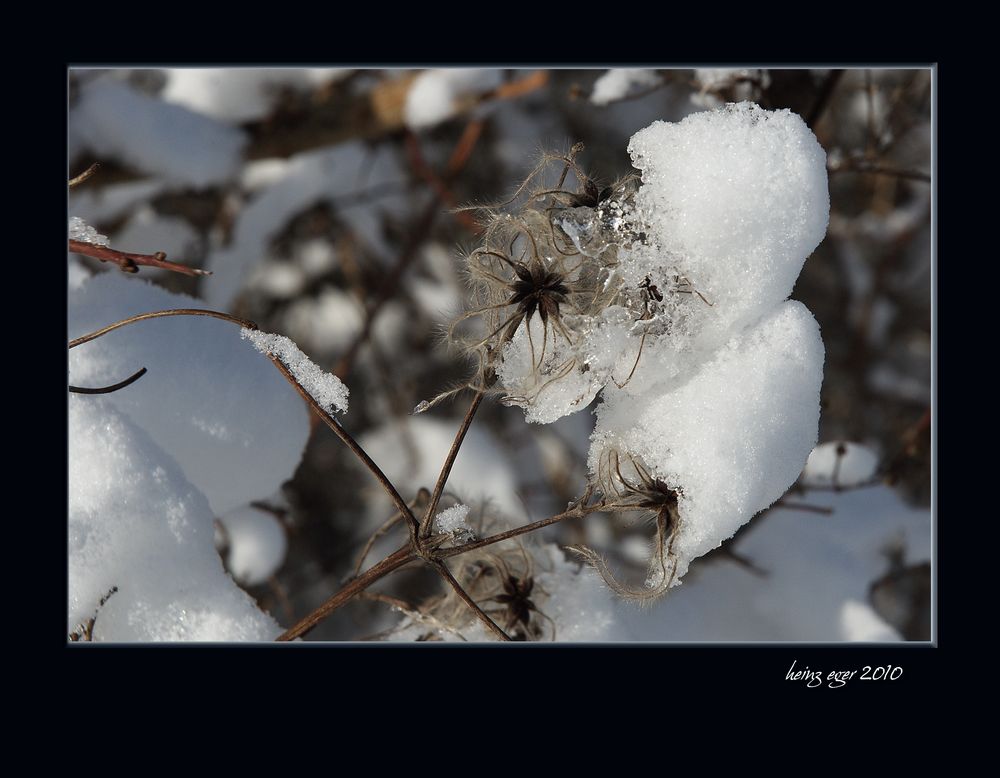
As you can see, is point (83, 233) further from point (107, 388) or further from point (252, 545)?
point (252, 545)

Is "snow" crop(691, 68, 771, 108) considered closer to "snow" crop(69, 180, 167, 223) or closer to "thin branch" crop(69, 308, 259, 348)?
"thin branch" crop(69, 308, 259, 348)

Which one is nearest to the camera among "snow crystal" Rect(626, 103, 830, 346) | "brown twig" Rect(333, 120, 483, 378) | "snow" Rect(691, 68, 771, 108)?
"snow crystal" Rect(626, 103, 830, 346)

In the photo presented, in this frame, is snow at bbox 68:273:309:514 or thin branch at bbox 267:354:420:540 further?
snow at bbox 68:273:309:514

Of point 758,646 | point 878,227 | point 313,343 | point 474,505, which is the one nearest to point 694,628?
point 758,646

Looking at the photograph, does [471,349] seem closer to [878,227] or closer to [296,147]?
[296,147]

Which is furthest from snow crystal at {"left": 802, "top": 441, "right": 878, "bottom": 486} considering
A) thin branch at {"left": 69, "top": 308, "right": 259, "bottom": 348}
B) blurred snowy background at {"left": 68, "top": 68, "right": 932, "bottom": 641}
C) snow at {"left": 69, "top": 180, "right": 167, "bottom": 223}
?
snow at {"left": 69, "top": 180, "right": 167, "bottom": 223}

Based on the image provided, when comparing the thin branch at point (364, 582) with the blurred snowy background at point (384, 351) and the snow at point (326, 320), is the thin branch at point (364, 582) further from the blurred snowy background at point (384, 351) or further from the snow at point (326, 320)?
the snow at point (326, 320)

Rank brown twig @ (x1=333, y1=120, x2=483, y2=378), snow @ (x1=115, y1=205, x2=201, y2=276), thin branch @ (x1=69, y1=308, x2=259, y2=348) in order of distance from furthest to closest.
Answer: snow @ (x1=115, y1=205, x2=201, y2=276) < brown twig @ (x1=333, y1=120, x2=483, y2=378) < thin branch @ (x1=69, y1=308, x2=259, y2=348)
